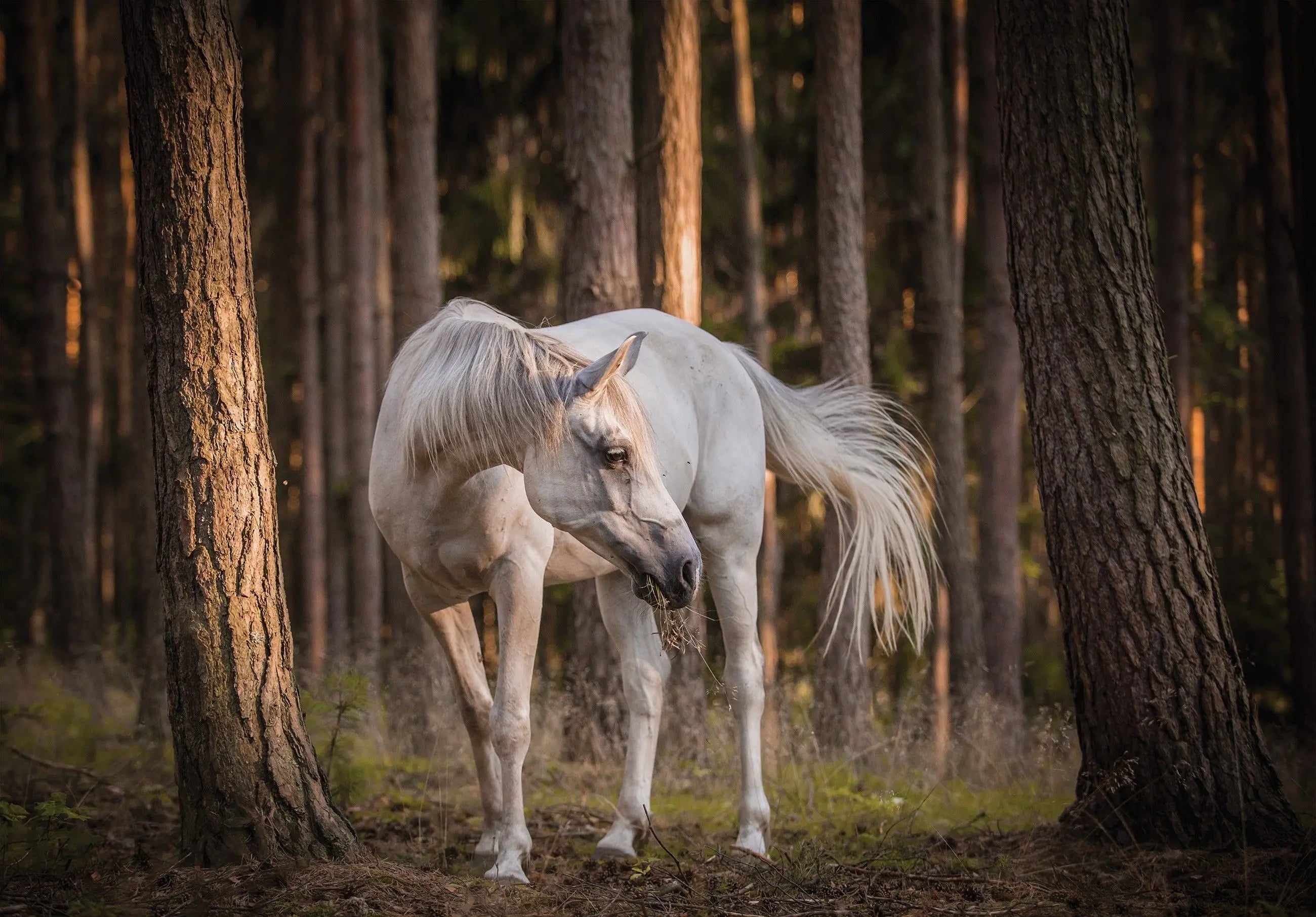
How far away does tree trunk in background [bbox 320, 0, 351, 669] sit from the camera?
46.8ft

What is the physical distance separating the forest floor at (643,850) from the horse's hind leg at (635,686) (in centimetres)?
21

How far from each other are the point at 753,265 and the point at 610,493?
727 cm

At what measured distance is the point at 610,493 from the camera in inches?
173

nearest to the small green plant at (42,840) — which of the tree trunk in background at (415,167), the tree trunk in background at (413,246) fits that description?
the tree trunk in background at (413,246)

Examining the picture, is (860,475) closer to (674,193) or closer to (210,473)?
(674,193)

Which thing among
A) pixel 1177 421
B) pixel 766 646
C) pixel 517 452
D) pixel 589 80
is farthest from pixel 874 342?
pixel 517 452

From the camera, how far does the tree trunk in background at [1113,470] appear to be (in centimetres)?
471

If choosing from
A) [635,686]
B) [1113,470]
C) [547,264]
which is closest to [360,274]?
[547,264]

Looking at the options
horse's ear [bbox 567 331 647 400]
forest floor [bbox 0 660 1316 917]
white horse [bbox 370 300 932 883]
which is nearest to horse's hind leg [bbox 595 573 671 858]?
white horse [bbox 370 300 932 883]

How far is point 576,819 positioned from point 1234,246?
12337mm

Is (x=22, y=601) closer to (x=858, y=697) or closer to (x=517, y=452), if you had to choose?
(x=858, y=697)

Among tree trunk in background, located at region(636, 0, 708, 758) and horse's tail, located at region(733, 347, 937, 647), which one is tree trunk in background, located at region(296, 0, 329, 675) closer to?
tree trunk in background, located at region(636, 0, 708, 758)

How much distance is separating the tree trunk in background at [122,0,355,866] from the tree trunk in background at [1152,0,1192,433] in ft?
31.7

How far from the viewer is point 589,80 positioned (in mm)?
7738
